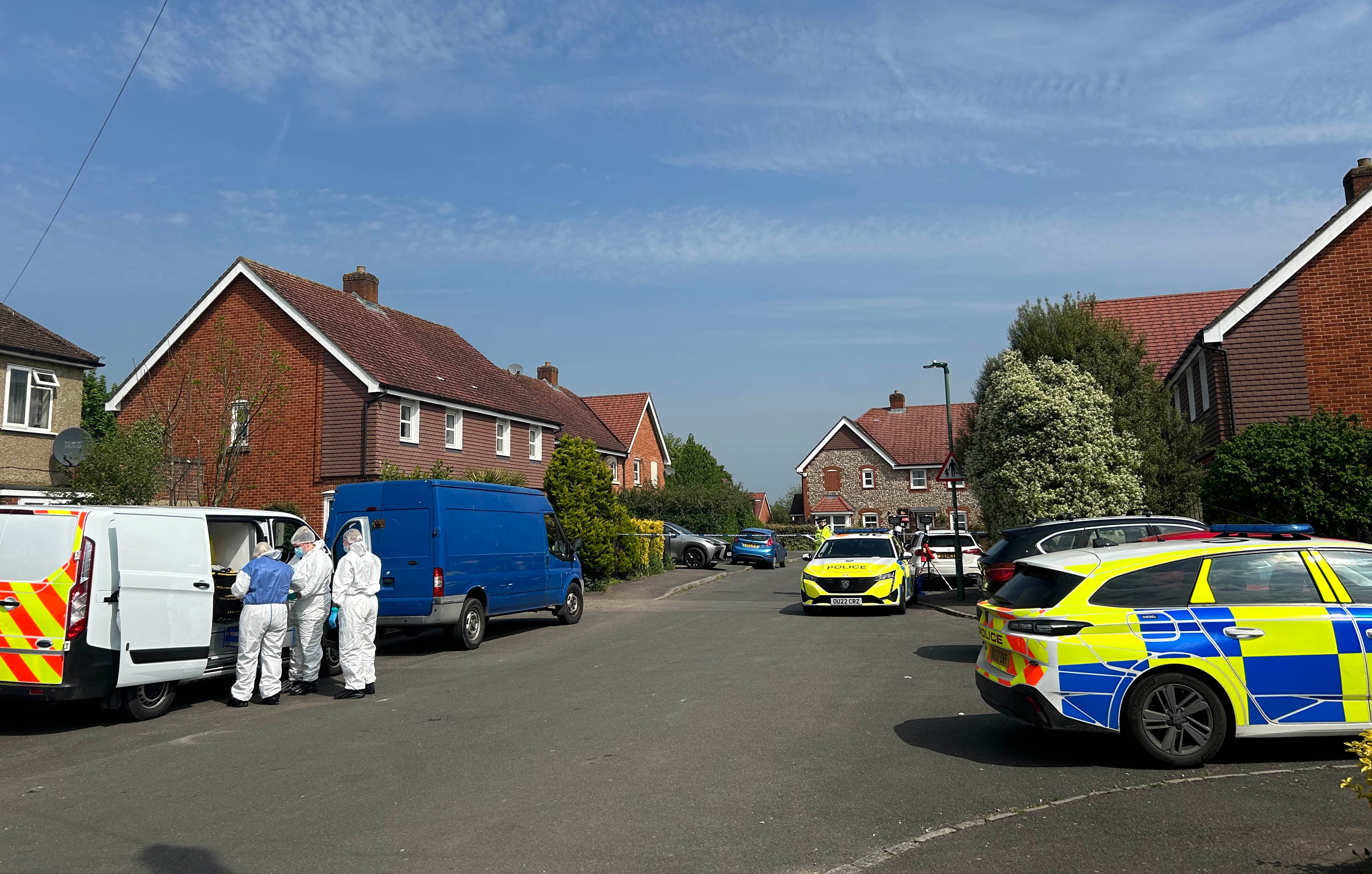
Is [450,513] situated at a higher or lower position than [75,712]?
higher

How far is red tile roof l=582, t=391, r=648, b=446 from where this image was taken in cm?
4941

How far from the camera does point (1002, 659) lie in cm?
707

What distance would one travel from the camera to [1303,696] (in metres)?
6.38

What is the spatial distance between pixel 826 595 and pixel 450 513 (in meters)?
7.24

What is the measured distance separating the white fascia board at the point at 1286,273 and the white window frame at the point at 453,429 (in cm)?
2070

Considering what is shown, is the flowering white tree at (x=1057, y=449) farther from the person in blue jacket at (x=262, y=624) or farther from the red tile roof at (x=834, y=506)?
the red tile roof at (x=834, y=506)

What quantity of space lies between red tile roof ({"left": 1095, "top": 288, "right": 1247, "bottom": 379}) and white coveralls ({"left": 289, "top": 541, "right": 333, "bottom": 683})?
1077 inches

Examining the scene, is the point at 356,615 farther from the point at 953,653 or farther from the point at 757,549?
the point at 757,549

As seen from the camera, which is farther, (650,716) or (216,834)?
(650,716)

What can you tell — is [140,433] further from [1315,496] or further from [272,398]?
[1315,496]

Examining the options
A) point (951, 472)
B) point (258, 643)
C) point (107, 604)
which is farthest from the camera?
point (951, 472)

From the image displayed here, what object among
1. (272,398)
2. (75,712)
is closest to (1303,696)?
(75,712)

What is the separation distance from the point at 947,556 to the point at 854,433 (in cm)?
4201

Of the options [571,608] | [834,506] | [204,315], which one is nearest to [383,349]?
[204,315]
